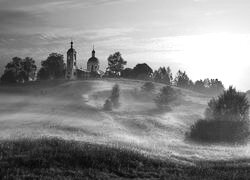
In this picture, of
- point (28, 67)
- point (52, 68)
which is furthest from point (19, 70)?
point (52, 68)

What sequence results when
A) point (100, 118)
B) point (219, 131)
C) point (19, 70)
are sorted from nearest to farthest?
point (219, 131) < point (100, 118) < point (19, 70)

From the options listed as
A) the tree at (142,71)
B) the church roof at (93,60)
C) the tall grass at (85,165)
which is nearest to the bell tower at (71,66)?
the church roof at (93,60)

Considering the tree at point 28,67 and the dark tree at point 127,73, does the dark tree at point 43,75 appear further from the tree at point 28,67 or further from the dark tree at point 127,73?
the dark tree at point 127,73

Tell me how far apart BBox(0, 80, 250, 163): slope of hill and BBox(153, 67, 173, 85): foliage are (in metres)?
28.3

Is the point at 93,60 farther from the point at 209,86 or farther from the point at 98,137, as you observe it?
the point at 98,137

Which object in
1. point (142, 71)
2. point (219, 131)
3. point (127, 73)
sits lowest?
point (219, 131)

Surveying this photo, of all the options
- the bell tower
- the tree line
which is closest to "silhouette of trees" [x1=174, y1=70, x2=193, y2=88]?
the tree line

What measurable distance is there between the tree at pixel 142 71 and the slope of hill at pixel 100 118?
945 inches

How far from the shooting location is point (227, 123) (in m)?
60.9

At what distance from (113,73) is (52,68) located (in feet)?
81.7

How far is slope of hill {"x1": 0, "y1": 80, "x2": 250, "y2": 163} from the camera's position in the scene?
45.2m

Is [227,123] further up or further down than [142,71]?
further down

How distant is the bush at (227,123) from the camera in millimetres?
59594

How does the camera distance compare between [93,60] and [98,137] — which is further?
[93,60]
